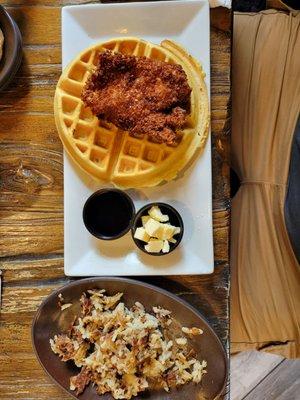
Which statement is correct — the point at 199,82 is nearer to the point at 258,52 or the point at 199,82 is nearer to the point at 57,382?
the point at 258,52

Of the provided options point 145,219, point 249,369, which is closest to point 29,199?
point 145,219

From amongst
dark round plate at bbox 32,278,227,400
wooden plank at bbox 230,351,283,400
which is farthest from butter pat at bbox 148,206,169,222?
wooden plank at bbox 230,351,283,400

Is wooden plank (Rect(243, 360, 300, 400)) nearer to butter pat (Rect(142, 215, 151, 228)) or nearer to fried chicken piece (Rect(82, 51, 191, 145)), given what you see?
butter pat (Rect(142, 215, 151, 228))

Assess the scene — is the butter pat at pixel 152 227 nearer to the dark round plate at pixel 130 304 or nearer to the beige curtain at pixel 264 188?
the dark round plate at pixel 130 304

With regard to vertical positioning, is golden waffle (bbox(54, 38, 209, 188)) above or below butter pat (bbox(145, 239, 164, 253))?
above

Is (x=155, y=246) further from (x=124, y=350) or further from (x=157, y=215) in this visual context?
(x=124, y=350)

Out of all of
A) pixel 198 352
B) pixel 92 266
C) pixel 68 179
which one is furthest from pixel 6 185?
pixel 198 352

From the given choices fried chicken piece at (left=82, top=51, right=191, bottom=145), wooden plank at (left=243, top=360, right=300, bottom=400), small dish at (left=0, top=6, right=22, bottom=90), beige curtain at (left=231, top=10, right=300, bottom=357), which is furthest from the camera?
wooden plank at (left=243, top=360, right=300, bottom=400)
